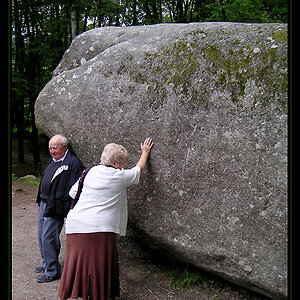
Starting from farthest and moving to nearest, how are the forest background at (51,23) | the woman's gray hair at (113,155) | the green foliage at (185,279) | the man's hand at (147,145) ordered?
the forest background at (51,23) → the green foliage at (185,279) → the man's hand at (147,145) → the woman's gray hair at (113,155)

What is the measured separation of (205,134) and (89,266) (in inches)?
70.6

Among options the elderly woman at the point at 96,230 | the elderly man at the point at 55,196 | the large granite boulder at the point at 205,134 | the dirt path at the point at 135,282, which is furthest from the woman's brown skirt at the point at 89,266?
the elderly man at the point at 55,196

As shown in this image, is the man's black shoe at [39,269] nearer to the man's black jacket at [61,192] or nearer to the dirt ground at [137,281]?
the dirt ground at [137,281]

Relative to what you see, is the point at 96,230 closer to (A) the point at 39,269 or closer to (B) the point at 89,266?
(B) the point at 89,266

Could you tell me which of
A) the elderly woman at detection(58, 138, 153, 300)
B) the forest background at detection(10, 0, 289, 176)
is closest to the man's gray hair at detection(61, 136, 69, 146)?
the elderly woman at detection(58, 138, 153, 300)

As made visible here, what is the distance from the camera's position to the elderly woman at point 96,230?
3.49 meters

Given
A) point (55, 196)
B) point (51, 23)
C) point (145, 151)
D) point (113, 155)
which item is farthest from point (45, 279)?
point (51, 23)

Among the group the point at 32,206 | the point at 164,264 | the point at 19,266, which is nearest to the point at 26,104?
the point at 32,206

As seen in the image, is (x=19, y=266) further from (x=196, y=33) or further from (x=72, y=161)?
(x=196, y=33)

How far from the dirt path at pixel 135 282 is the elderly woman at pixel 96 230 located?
0.56 meters

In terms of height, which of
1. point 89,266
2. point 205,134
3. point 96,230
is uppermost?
point 205,134

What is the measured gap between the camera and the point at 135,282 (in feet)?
13.7

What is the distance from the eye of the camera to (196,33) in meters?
3.76
